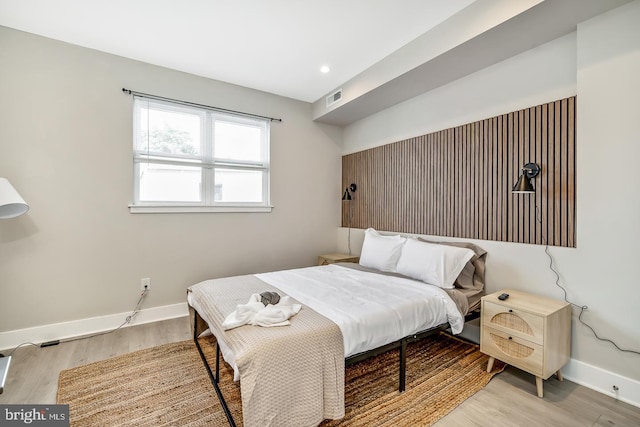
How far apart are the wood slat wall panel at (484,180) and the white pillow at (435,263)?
1.19 ft

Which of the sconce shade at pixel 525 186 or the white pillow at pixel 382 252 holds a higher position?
the sconce shade at pixel 525 186

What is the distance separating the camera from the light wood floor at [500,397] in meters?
1.70

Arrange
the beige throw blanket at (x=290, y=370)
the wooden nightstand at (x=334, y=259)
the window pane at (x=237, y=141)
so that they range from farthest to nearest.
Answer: the wooden nightstand at (x=334, y=259) → the window pane at (x=237, y=141) → the beige throw blanket at (x=290, y=370)

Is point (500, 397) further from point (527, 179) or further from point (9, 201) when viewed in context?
point (9, 201)

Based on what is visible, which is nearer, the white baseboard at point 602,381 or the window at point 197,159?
the white baseboard at point 602,381

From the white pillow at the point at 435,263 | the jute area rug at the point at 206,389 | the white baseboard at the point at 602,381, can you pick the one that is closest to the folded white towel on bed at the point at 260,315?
the jute area rug at the point at 206,389

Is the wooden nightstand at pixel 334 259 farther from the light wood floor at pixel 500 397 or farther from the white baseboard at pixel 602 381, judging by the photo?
the white baseboard at pixel 602 381

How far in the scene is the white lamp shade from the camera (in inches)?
82.7

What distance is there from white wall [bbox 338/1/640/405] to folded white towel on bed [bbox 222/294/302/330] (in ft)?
6.63

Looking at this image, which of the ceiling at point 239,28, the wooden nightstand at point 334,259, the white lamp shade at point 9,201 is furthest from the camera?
the wooden nightstand at point 334,259

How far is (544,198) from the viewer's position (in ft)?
7.43

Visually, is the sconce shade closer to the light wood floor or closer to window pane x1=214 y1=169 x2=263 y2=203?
the light wood floor

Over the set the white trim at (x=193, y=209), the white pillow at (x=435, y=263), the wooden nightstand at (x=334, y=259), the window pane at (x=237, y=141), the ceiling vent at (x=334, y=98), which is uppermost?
the ceiling vent at (x=334, y=98)

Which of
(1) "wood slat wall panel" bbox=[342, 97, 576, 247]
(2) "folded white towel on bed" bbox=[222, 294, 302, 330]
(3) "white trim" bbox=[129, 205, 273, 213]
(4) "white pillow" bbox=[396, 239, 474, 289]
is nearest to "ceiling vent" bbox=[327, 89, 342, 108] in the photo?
(1) "wood slat wall panel" bbox=[342, 97, 576, 247]
